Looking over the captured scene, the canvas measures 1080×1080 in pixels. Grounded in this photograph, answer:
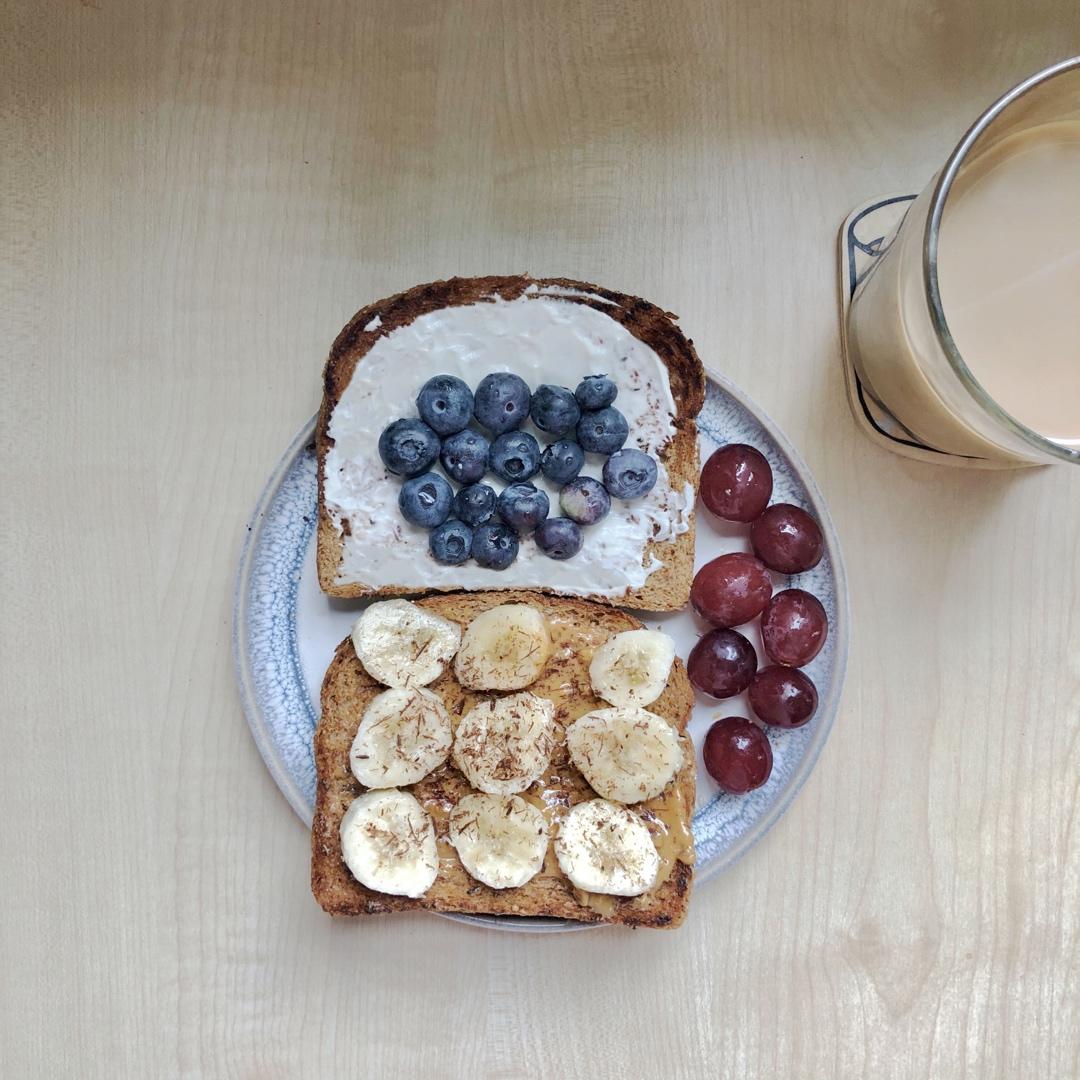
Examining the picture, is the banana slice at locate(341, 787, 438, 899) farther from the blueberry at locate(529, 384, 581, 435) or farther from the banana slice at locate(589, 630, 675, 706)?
the blueberry at locate(529, 384, 581, 435)

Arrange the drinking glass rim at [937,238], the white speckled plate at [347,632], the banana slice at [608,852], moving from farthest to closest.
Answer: the white speckled plate at [347,632] < the banana slice at [608,852] < the drinking glass rim at [937,238]

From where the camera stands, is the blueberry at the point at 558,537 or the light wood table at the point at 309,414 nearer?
the blueberry at the point at 558,537

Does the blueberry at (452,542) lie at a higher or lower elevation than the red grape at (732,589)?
higher

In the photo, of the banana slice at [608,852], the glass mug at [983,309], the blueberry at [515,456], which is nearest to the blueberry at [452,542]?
the blueberry at [515,456]

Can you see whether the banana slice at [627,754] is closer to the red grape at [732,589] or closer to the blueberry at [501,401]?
the red grape at [732,589]

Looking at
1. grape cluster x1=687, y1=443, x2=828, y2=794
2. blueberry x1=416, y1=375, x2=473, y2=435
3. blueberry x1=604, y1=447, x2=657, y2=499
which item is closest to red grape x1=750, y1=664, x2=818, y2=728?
grape cluster x1=687, y1=443, x2=828, y2=794

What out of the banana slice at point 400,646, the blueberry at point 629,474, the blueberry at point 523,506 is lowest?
the banana slice at point 400,646

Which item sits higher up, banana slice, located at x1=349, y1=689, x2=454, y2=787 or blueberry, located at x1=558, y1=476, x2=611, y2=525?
blueberry, located at x1=558, y1=476, x2=611, y2=525
